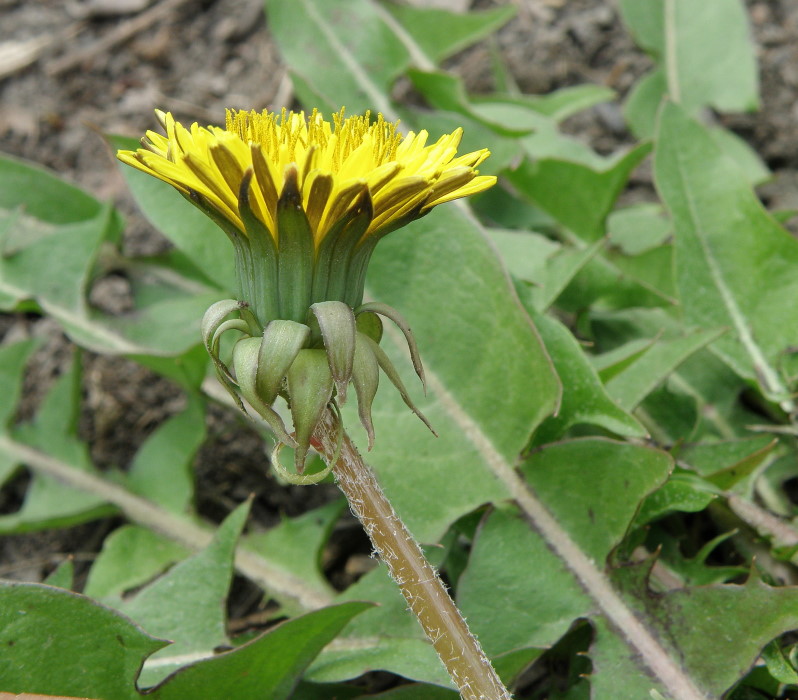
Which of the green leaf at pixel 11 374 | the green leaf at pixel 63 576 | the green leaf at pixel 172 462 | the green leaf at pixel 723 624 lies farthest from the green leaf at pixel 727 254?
the green leaf at pixel 11 374

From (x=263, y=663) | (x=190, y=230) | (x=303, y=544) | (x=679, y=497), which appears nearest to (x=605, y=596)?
(x=679, y=497)

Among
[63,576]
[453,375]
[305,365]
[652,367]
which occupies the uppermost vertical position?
[305,365]

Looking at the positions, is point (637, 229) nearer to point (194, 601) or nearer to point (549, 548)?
point (549, 548)

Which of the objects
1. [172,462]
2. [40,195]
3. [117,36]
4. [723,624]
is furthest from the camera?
[117,36]

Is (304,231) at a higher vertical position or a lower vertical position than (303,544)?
higher

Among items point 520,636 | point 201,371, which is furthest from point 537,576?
point 201,371

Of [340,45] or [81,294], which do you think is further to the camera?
[340,45]

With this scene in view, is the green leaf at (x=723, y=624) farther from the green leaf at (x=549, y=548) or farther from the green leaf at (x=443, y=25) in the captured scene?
the green leaf at (x=443, y=25)

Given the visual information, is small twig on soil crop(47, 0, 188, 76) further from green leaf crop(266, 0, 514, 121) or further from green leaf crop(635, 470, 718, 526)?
green leaf crop(635, 470, 718, 526)
